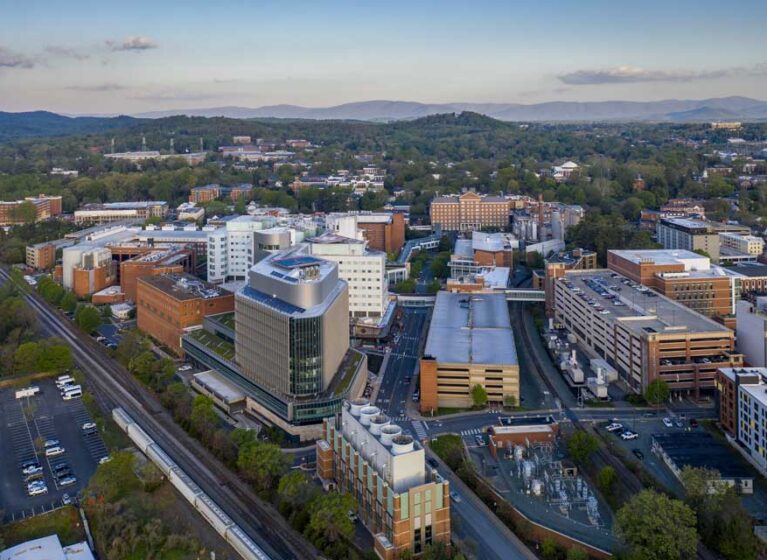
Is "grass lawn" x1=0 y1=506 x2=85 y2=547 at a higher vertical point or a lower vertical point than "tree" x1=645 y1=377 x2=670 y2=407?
lower

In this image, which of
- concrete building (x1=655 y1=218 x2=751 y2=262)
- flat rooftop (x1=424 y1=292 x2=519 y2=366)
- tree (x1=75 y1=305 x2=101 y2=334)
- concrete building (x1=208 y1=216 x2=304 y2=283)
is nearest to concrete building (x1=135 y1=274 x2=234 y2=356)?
tree (x1=75 y1=305 x2=101 y2=334)

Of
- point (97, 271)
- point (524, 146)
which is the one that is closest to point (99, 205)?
point (97, 271)

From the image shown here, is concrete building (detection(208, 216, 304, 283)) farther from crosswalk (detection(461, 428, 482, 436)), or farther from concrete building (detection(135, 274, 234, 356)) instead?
crosswalk (detection(461, 428, 482, 436))

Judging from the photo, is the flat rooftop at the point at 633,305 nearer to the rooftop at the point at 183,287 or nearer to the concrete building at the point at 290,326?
the concrete building at the point at 290,326

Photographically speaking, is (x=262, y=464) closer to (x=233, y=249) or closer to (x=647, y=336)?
(x=647, y=336)

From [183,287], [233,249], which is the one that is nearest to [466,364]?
[183,287]

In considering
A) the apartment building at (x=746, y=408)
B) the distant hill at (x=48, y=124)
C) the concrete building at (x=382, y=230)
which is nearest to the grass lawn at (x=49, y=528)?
the apartment building at (x=746, y=408)
